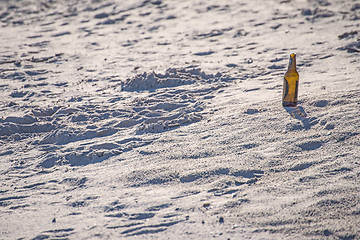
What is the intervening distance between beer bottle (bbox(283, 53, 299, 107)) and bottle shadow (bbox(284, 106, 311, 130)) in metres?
0.07

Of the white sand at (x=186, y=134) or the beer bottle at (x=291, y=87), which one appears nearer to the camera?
the white sand at (x=186, y=134)

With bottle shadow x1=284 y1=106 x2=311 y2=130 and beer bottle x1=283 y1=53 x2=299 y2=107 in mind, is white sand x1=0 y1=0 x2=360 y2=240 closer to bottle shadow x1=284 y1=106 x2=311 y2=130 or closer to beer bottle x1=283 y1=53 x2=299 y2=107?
bottle shadow x1=284 y1=106 x2=311 y2=130

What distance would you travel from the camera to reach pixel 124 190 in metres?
2.70

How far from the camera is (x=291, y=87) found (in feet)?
11.7

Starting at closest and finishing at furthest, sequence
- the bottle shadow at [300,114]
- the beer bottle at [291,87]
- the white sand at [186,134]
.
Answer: the white sand at [186,134] → the bottle shadow at [300,114] → the beer bottle at [291,87]

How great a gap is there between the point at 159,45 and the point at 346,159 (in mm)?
4343

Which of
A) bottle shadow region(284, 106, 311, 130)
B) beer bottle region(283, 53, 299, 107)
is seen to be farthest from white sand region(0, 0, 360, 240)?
beer bottle region(283, 53, 299, 107)

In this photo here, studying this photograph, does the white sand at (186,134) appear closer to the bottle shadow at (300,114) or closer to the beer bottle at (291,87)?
the bottle shadow at (300,114)

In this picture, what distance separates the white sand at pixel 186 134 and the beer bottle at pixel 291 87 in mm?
124

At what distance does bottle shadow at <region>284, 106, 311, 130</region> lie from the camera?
10.4ft

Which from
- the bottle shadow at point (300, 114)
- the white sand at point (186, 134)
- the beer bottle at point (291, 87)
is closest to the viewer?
the white sand at point (186, 134)

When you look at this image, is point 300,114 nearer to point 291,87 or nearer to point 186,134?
point 291,87

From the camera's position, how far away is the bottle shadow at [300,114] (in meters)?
3.18

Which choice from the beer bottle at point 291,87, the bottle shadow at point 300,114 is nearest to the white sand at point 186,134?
the bottle shadow at point 300,114
